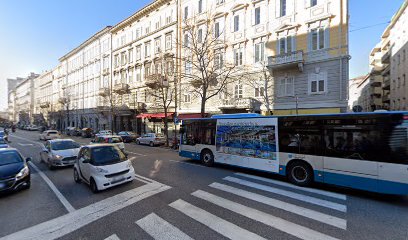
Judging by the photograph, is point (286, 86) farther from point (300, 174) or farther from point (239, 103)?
point (300, 174)

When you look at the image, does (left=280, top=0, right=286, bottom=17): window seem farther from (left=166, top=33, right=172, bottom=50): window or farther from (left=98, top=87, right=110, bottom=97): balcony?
(left=98, top=87, right=110, bottom=97): balcony

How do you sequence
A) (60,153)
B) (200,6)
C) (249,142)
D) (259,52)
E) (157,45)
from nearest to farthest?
(249,142) < (60,153) < (259,52) < (200,6) < (157,45)

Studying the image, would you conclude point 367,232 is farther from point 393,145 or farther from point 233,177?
point 233,177


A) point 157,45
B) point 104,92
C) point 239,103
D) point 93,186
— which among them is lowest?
point 93,186

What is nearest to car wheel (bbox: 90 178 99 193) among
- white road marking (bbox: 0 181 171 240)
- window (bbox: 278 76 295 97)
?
white road marking (bbox: 0 181 171 240)

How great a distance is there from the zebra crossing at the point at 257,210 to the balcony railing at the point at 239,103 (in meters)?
12.3

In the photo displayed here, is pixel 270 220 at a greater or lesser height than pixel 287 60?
lesser

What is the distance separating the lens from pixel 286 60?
16844 millimetres

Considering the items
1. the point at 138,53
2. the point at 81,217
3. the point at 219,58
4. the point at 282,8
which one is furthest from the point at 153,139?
the point at 138,53

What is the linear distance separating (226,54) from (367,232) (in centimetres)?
2003

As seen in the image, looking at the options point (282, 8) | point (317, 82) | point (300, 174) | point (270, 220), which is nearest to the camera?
point (270, 220)

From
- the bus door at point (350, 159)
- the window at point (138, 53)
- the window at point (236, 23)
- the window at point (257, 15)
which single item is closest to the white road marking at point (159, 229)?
the bus door at point (350, 159)

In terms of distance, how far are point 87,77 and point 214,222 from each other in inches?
1938

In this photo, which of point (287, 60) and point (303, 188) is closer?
point (303, 188)
